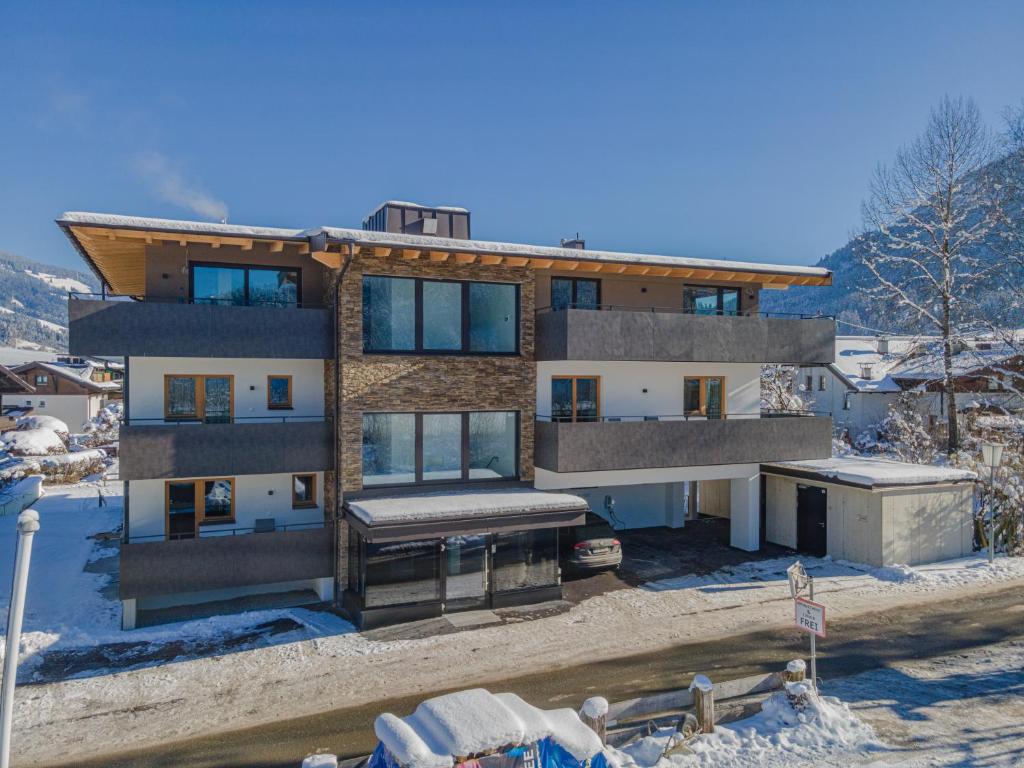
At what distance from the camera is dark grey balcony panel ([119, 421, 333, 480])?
1352cm

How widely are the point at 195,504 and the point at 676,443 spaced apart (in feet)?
39.3

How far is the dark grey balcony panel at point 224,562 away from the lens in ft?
43.6

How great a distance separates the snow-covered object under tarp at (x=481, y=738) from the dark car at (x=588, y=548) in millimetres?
9669

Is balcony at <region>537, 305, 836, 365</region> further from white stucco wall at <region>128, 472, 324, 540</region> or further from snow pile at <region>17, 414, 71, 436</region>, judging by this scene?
snow pile at <region>17, 414, 71, 436</region>

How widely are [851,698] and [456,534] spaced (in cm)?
759

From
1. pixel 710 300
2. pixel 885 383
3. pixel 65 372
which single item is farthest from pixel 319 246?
pixel 65 372

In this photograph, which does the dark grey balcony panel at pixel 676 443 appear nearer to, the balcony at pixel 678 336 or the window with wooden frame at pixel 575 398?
the window with wooden frame at pixel 575 398

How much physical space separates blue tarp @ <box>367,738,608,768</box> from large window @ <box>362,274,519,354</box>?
10067mm

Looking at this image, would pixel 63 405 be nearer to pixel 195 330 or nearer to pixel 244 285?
pixel 244 285

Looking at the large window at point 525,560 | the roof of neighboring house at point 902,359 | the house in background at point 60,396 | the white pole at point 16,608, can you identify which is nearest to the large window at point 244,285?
the large window at point 525,560

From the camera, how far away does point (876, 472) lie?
1770cm

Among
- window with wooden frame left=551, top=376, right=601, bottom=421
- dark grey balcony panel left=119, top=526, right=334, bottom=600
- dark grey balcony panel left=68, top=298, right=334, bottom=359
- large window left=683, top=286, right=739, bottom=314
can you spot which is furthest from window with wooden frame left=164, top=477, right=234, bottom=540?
large window left=683, top=286, right=739, bottom=314

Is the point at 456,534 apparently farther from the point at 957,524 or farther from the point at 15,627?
the point at 957,524

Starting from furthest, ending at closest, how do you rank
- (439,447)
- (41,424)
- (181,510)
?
(41,424) < (439,447) < (181,510)
